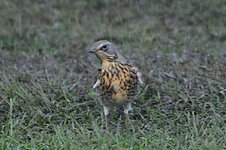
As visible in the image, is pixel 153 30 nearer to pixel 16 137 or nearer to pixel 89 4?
pixel 89 4

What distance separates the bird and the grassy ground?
0.28 metres

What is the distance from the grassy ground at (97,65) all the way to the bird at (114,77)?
278 millimetres

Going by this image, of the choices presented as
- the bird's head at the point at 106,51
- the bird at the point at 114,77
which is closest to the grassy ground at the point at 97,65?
the bird at the point at 114,77

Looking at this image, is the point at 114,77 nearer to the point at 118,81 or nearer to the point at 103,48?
the point at 118,81

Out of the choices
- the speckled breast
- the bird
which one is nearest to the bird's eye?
the bird

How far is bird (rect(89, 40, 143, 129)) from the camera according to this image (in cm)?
769

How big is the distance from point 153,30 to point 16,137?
14.9 ft

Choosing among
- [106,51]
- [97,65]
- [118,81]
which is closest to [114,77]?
[118,81]

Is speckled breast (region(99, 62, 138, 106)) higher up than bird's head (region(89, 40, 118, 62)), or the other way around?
bird's head (region(89, 40, 118, 62))

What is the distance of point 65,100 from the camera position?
27.3ft

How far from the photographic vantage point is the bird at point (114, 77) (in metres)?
7.69

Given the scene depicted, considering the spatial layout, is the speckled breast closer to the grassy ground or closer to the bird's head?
the bird's head

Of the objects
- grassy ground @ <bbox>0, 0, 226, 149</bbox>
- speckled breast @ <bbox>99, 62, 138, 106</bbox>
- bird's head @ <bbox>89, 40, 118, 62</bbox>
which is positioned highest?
bird's head @ <bbox>89, 40, 118, 62</bbox>

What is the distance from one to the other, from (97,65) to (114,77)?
197cm
